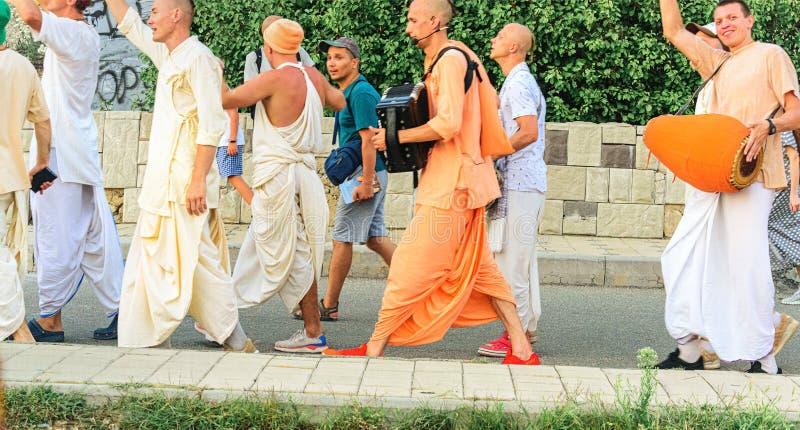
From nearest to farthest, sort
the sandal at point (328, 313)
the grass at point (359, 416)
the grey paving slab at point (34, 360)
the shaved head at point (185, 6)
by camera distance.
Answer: the grass at point (359, 416) < the grey paving slab at point (34, 360) < the shaved head at point (185, 6) < the sandal at point (328, 313)

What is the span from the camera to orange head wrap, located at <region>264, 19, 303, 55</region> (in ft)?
21.0

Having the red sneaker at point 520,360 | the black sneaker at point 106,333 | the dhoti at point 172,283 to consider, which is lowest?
the black sneaker at point 106,333

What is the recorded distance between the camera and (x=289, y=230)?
645cm

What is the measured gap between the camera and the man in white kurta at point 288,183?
6.39 meters

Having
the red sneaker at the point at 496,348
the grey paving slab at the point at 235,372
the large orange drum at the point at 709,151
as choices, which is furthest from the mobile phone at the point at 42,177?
the large orange drum at the point at 709,151

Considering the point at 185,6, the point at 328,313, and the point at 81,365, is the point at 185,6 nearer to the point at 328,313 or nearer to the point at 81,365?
the point at 81,365

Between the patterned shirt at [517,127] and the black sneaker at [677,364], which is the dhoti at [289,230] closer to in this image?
the patterned shirt at [517,127]

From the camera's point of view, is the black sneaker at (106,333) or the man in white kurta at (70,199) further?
the black sneaker at (106,333)

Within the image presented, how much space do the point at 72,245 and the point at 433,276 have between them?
7.77 ft

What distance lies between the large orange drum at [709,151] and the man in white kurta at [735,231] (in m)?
0.08

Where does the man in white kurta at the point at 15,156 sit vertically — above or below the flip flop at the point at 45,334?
above

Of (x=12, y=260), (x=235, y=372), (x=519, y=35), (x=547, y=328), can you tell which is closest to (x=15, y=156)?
(x=12, y=260)

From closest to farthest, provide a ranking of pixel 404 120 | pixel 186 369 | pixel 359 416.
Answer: pixel 359 416, pixel 186 369, pixel 404 120

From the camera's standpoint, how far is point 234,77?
12.3m
